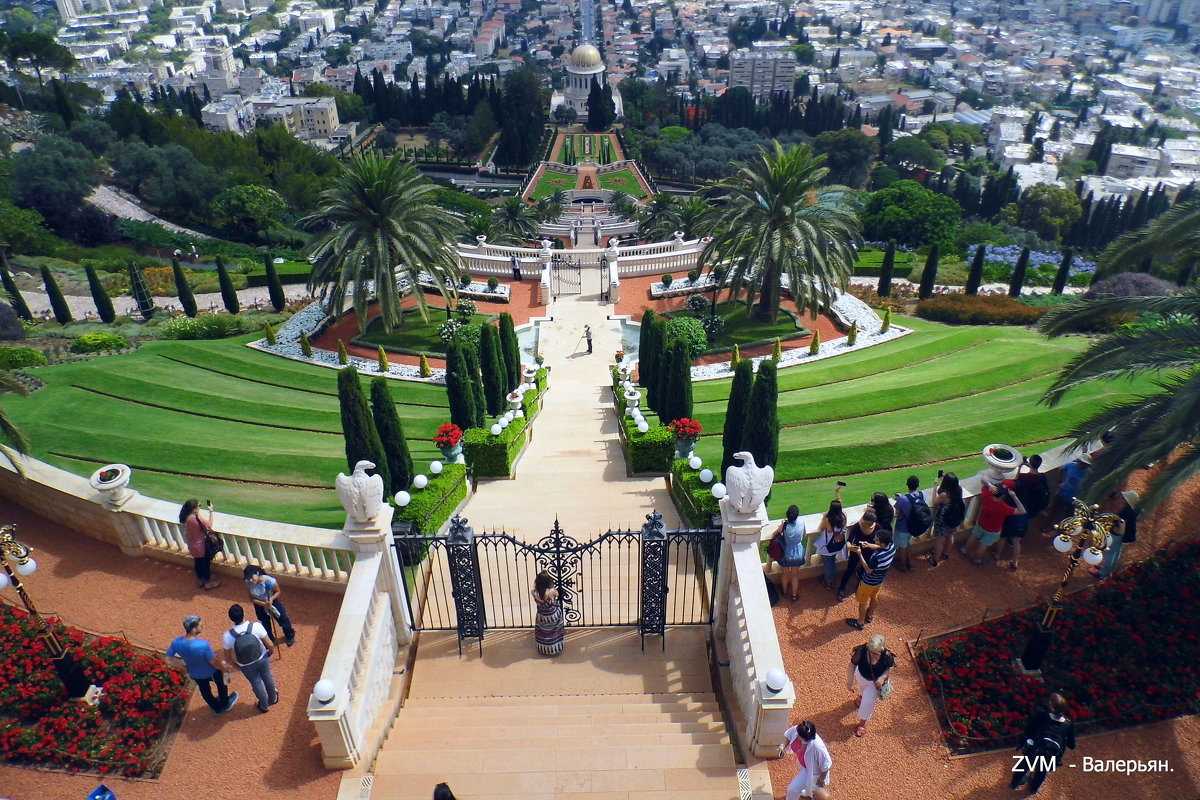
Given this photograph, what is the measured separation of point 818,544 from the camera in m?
13.5

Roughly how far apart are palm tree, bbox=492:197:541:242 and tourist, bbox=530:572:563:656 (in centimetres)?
4546

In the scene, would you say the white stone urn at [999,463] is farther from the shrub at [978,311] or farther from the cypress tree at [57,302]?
the cypress tree at [57,302]

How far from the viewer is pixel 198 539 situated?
1342 centimetres

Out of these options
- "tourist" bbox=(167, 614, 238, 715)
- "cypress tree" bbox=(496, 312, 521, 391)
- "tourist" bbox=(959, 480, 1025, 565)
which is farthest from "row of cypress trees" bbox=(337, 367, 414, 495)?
"tourist" bbox=(959, 480, 1025, 565)

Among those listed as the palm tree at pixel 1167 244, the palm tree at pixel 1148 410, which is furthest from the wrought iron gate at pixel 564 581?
the palm tree at pixel 1167 244

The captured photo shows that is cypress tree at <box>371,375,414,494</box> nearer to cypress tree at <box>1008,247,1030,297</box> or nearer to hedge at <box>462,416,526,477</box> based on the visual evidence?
hedge at <box>462,416,526,477</box>

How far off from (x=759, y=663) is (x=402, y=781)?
5506 millimetres

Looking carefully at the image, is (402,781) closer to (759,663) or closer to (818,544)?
(759,663)

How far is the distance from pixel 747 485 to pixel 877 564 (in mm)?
2691

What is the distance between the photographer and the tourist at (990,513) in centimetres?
1365

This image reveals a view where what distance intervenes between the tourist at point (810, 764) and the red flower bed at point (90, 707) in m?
9.15

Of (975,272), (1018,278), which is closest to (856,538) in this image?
(975,272)

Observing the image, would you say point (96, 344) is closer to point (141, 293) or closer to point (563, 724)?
point (141, 293)

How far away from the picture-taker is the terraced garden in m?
19.6
